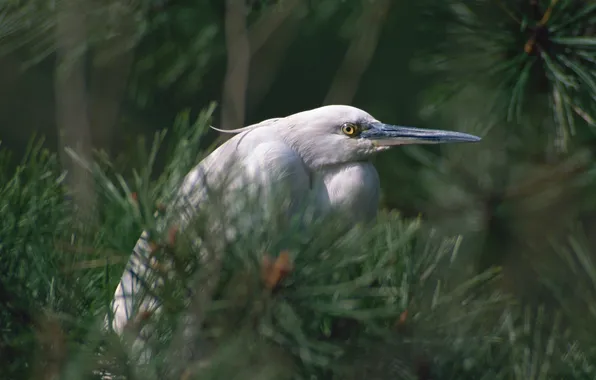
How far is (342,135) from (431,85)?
49 centimetres

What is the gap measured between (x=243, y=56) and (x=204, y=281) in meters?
1.16

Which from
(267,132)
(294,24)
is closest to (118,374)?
(267,132)

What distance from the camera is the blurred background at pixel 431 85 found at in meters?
1.29

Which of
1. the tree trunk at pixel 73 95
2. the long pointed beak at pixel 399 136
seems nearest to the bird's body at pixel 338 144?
the long pointed beak at pixel 399 136

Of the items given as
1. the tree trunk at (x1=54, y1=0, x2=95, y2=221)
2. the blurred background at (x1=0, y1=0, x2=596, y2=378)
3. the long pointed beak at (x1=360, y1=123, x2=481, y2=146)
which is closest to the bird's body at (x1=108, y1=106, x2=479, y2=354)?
the long pointed beak at (x1=360, y1=123, x2=481, y2=146)

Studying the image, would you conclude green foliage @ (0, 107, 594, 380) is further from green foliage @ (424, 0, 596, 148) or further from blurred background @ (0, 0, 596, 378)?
green foliage @ (424, 0, 596, 148)

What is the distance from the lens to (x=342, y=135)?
5.01 feet

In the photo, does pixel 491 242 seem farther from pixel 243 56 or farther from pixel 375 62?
pixel 375 62

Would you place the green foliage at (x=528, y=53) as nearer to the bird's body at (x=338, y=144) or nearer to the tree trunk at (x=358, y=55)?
the bird's body at (x=338, y=144)

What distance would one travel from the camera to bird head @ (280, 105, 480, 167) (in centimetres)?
152

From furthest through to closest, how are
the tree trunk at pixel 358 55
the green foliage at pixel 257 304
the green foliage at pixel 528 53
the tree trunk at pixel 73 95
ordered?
the tree trunk at pixel 358 55, the tree trunk at pixel 73 95, the green foliage at pixel 528 53, the green foliage at pixel 257 304

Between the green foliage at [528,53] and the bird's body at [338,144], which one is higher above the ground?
the green foliage at [528,53]

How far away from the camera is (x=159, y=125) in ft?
9.07

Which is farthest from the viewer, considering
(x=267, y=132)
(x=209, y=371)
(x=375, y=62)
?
(x=375, y=62)
